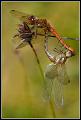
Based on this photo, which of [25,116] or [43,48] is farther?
[25,116]

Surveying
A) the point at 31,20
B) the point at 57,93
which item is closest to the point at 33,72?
the point at 57,93

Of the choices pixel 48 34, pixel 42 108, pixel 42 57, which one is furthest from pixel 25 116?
pixel 48 34

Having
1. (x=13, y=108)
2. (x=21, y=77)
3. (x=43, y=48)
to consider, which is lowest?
(x=13, y=108)

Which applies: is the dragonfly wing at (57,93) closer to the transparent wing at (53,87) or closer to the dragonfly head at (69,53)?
the transparent wing at (53,87)

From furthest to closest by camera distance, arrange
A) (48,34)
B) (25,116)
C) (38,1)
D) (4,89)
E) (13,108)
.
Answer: (38,1)
(4,89)
(13,108)
(25,116)
(48,34)

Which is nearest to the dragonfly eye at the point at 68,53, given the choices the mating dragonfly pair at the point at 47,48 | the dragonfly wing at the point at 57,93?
the mating dragonfly pair at the point at 47,48

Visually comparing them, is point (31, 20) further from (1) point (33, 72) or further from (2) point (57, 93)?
(1) point (33, 72)

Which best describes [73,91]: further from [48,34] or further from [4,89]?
[48,34]
